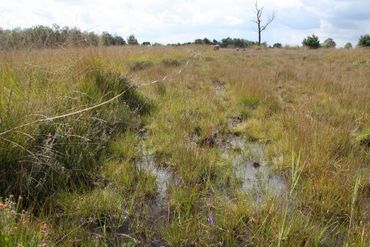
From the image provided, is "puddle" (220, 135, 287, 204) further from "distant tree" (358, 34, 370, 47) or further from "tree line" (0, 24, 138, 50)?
"distant tree" (358, 34, 370, 47)

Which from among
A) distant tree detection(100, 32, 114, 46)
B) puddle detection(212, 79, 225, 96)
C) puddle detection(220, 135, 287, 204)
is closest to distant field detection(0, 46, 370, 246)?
puddle detection(220, 135, 287, 204)

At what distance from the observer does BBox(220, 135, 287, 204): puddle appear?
2.76 metres

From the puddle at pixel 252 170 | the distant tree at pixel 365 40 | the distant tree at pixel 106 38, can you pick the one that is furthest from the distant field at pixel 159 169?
the distant tree at pixel 365 40

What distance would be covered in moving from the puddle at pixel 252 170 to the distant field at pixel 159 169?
12mm

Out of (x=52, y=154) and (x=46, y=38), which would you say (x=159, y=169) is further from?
(x=46, y=38)

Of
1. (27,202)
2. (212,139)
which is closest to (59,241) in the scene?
(27,202)

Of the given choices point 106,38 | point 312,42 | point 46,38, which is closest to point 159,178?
point 46,38

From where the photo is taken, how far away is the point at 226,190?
9.28 ft

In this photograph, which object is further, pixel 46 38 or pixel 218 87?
pixel 218 87

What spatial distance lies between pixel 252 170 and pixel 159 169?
895 millimetres

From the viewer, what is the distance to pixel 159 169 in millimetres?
3275

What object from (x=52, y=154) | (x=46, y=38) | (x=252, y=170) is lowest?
(x=252, y=170)

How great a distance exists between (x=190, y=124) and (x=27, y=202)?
2.50 m

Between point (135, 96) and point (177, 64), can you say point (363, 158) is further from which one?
point (177, 64)
